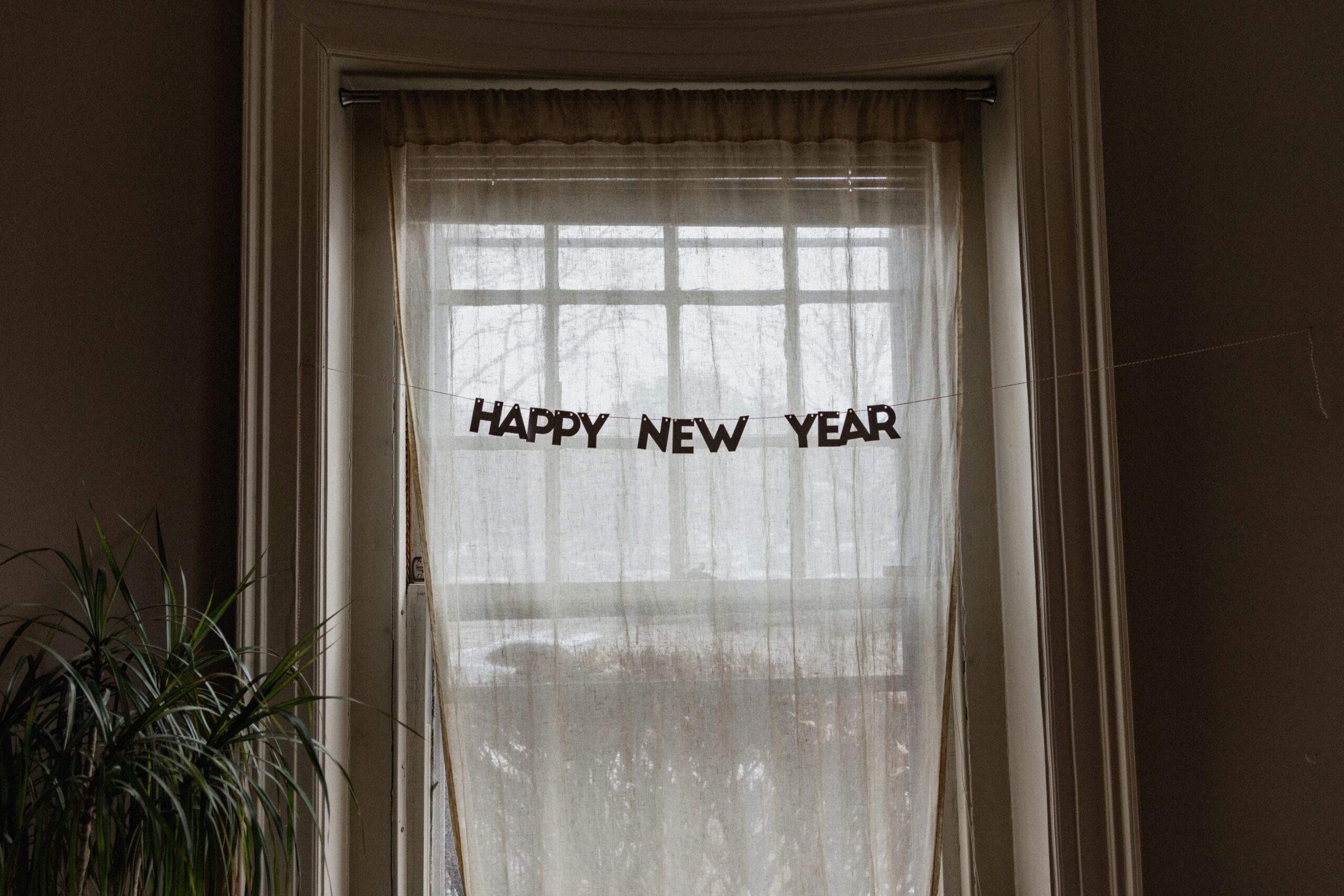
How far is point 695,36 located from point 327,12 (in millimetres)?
587

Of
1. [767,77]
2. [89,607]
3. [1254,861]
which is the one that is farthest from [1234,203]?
[89,607]

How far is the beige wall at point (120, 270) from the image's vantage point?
3.83 ft

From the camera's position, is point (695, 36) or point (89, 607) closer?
point (89, 607)

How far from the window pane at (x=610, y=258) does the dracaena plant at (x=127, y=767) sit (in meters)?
0.73

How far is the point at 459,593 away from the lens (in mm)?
1440

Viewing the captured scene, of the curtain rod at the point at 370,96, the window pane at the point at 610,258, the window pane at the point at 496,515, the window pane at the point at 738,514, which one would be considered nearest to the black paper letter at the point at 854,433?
the window pane at the point at 738,514

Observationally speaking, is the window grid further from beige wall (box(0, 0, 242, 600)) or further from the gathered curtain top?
beige wall (box(0, 0, 242, 600))

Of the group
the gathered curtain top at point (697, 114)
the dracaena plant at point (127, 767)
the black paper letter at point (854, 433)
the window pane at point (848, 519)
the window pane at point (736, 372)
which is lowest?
the dracaena plant at point (127, 767)

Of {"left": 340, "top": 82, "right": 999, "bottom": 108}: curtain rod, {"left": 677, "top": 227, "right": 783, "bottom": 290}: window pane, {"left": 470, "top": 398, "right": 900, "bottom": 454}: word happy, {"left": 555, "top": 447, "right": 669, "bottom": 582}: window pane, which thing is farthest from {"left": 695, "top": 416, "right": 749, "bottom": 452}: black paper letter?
{"left": 340, "top": 82, "right": 999, "bottom": 108}: curtain rod

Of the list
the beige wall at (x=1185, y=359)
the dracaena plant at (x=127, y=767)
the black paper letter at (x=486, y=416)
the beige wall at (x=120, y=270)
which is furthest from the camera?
the black paper letter at (x=486, y=416)

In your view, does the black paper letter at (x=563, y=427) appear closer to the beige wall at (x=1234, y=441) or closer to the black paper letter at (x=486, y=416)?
the black paper letter at (x=486, y=416)

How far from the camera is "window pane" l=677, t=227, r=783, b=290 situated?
1.48m

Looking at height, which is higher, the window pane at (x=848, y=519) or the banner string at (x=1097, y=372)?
the banner string at (x=1097, y=372)

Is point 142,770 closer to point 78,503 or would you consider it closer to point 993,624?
point 78,503
